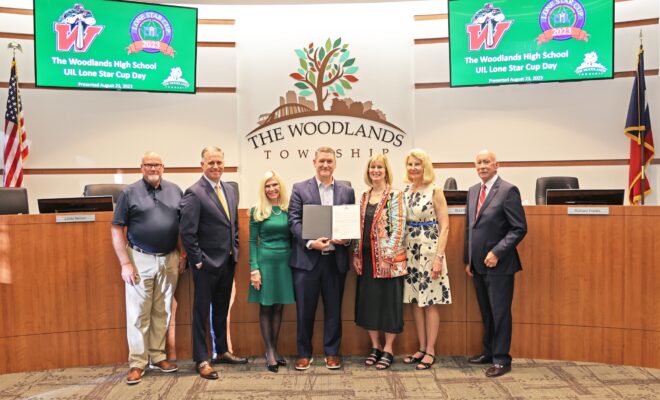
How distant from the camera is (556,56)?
19.5 feet

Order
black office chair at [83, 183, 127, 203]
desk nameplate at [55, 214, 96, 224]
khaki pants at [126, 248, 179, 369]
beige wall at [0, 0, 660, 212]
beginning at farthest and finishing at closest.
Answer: beige wall at [0, 0, 660, 212] < black office chair at [83, 183, 127, 203] < desk nameplate at [55, 214, 96, 224] < khaki pants at [126, 248, 179, 369]

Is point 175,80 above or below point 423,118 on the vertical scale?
above

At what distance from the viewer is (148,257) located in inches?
142

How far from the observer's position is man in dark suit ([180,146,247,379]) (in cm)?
352

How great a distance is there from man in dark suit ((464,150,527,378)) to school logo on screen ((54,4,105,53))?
459 centimetres

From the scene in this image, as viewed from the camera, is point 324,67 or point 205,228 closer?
point 205,228

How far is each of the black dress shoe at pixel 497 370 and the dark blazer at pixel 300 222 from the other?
1.22m

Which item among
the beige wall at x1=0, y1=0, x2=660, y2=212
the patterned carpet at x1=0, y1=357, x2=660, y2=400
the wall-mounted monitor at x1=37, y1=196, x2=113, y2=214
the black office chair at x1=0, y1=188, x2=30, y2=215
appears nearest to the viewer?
the patterned carpet at x1=0, y1=357, x2=660, y2=400

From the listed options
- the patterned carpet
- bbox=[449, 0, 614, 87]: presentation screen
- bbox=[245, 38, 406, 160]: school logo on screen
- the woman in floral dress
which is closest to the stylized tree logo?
bbox=[245, 38, 406, 160]: school logo on screen

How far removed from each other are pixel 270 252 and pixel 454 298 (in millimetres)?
1500

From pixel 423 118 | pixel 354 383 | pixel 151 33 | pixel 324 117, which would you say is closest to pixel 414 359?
pixel 354 383

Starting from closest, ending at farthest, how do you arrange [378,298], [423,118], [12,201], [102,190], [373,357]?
[378,298], [373,357], [12,201], [102,190], [423,118]

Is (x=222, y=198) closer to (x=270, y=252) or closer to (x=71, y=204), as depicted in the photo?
(x=270, y=252)

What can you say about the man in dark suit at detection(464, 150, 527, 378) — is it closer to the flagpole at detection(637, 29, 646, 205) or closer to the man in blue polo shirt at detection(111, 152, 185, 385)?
the man in blue polo shirt at detection(111, 152, 185, 385)
